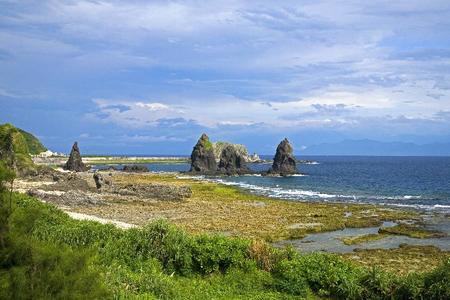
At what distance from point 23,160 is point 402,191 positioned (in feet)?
208

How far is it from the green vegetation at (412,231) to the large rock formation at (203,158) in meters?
95.8

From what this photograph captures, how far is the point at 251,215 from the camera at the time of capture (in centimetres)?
4691

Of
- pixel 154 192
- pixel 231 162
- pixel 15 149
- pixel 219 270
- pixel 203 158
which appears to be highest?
pixel 15 149

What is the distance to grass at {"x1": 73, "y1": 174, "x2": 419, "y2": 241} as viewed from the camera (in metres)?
39.2

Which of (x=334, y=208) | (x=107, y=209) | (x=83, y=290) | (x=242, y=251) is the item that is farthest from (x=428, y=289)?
(x=334, y=208)

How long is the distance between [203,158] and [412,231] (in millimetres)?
100932

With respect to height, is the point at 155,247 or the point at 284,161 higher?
the point at 284,161

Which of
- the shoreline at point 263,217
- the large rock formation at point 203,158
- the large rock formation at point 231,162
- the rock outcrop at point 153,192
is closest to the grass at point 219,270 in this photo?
the shoreline at point 263,217

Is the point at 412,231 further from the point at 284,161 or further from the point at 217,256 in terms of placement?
the point at 284,161

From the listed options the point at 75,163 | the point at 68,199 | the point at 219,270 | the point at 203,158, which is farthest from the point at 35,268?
the point at 203,158

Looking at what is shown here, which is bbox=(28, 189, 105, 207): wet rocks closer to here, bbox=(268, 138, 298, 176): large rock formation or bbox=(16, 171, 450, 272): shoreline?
bbox=(16, 171, 450, 272): shoreline

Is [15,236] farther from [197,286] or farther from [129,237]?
[129,237]

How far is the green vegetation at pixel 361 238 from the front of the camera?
35219 millimetres

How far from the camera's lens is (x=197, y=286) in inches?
711
